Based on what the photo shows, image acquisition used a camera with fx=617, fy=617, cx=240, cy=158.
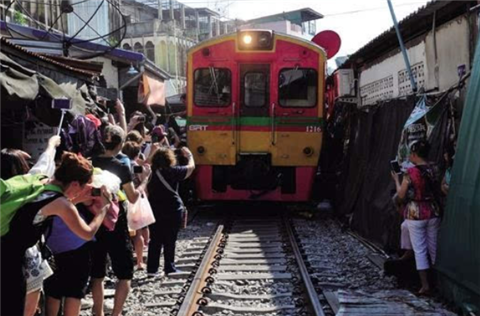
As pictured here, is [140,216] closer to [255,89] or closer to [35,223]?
[35,223]

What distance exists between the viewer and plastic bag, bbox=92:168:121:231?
427 cm

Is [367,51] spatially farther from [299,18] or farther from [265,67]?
[299,18]

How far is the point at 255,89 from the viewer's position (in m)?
11.6

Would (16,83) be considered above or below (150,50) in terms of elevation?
below

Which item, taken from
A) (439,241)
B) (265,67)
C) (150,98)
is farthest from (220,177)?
(439,241)

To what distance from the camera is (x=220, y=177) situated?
11633 mm

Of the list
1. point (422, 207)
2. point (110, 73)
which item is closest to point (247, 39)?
point (110, 73)

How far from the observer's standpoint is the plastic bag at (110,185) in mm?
4274

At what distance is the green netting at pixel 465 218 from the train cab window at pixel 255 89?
624 centimetres

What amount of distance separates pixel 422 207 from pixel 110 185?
122 inches

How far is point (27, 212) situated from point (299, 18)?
4040 centimetres

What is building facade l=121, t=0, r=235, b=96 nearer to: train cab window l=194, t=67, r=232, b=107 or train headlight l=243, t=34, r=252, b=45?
train cab window l=194, t=67, r=232, b=107

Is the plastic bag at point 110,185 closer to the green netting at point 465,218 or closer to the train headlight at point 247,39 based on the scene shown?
the green netting at point 465,218

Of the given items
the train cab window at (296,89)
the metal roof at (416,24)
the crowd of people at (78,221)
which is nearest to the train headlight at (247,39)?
the train cab window at (296,89)
